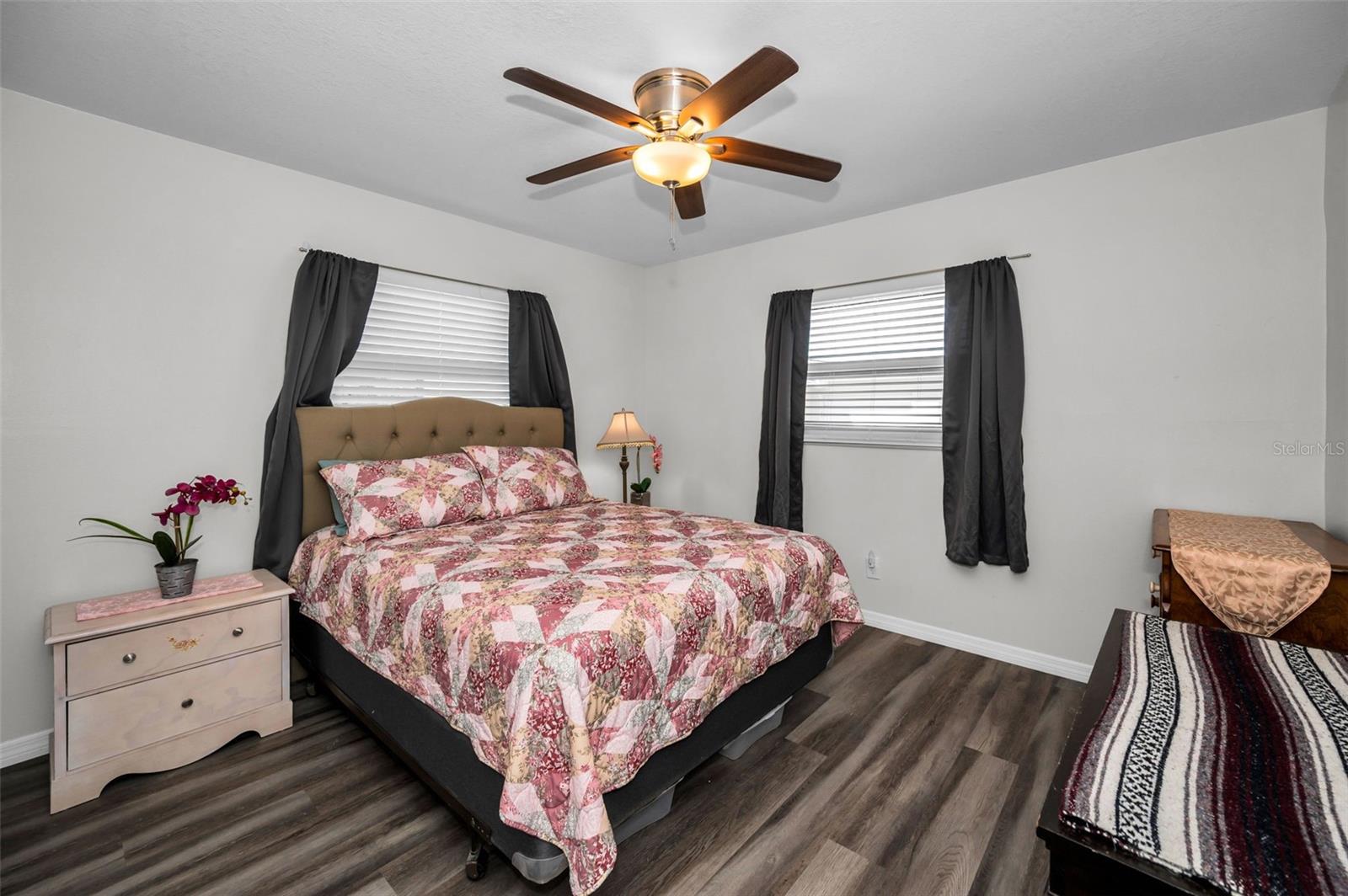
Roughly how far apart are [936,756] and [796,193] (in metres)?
2.77

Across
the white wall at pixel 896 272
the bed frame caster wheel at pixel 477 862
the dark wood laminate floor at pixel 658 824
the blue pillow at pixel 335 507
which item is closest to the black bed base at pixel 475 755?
the bed frame caster wheel at pixel 477 862

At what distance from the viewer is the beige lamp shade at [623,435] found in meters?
3.89

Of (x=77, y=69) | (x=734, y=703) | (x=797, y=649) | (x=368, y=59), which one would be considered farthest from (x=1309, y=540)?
(x=77, y=69)

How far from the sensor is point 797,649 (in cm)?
241

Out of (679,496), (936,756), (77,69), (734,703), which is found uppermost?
(77,69)

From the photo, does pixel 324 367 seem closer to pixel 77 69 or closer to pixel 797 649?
pixel 77 69

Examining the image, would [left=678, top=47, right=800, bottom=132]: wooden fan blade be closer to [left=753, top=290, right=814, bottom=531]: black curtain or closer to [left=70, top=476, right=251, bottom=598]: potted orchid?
[left=753, top=290, right=814, bottom=531]: black curtain

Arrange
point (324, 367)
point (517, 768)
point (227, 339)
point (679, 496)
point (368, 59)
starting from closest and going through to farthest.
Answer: point (517, 768)
point (368, 59)
point (227, 339)
point (324, 367)
point (679, 496)

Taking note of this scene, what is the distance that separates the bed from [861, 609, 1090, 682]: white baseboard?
3.29 feet

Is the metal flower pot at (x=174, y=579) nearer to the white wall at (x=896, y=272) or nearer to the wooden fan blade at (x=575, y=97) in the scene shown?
the white wall at (x=896, y=272)

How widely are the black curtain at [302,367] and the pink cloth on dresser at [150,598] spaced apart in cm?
23

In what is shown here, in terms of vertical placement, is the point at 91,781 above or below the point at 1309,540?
below

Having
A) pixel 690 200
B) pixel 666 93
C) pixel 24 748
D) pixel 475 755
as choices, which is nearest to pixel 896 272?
pixel 690 200

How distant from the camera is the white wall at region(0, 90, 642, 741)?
219 cm
